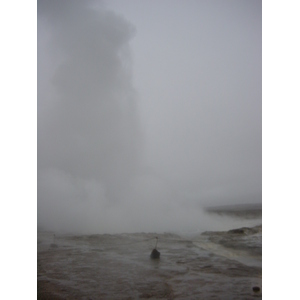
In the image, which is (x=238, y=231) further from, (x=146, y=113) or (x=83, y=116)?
(x=83, y=116)

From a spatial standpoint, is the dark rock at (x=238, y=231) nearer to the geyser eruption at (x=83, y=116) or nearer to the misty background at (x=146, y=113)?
the misty background at (x=146, y=113)

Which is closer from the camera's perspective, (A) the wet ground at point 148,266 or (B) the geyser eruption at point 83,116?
(A) the wet ground at point 148,266

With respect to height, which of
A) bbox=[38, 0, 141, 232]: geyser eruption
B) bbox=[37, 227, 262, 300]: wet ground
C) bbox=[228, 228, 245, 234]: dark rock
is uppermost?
bbox=[38, 0, 141, 232]: geyser eruption

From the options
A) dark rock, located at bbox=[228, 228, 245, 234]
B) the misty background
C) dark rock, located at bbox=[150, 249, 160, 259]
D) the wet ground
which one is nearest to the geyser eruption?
the misty background

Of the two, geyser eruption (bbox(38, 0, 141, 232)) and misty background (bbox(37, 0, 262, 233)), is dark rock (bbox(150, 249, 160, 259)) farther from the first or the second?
geyser eruption (bbox(38, 0, 141, 232))

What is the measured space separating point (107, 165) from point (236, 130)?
1.09 m

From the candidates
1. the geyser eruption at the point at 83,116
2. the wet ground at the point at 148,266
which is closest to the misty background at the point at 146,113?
the geyser eruption at the point at 83,116

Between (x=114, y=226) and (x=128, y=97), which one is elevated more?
(x=128, y=97)

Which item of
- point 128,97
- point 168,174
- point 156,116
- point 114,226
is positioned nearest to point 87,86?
point 128,97

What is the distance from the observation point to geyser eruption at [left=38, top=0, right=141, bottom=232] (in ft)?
9.31

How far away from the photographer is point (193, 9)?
2928mm

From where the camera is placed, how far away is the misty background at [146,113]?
283 cm

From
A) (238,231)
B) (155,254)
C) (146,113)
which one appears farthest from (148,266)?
(146,113)

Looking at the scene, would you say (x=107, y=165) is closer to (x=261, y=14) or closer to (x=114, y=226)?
(x=114, y=226)
